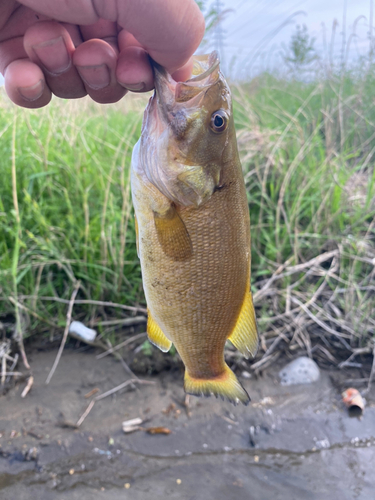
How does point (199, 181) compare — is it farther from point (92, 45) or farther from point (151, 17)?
point (92, 45)

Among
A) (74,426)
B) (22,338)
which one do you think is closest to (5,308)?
(22,338)

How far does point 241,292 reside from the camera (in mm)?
1120

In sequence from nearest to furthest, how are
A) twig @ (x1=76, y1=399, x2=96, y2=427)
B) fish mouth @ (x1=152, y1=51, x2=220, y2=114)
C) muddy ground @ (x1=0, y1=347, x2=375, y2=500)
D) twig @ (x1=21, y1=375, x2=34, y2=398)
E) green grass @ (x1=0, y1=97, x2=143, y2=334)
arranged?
fish mouth @ (x1=152, y1=51, x2=220, y2=114) < muddy ground @ (x1=0, y1=347, x2=375, y2=500) < twig @ (x1=76, y1=399, x2=96, y2=427) < twig @ (x1=21, y1=375, x2=34, y2=398) < green grass @ (x1=0, y1=97, x2=143, y2=334)

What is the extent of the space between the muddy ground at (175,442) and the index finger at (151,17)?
2047mm

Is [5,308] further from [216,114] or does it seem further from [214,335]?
[216,114]

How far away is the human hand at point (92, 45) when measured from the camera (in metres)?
1.03

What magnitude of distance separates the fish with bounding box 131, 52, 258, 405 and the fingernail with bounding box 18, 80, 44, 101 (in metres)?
0.51

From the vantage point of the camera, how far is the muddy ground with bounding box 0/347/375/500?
193 centimetres

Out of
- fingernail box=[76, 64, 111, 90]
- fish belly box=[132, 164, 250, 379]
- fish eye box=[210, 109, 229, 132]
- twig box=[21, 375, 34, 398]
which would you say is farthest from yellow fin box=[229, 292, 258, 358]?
twig box=[21, 375, 34, 398]

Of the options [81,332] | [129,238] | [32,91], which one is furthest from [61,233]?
[32,91]

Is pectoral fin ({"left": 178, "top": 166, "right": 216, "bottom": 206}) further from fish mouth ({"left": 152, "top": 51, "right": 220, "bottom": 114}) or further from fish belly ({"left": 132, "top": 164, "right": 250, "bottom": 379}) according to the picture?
fish mouth ({"left": 152, "top": 51, "right": 220, "bottom": 114})

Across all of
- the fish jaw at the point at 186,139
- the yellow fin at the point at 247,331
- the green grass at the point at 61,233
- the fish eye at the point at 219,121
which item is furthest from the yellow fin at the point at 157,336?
→ the green grass at the point at 61,233

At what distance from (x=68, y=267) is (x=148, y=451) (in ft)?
4.47

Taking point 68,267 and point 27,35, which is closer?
point 27,35
